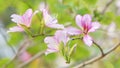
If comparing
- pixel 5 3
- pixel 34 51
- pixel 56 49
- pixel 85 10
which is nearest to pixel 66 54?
pixel 56 49

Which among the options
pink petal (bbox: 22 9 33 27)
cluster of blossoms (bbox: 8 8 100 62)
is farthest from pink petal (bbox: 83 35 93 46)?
pink petal (bbox: 22 9 33 27)

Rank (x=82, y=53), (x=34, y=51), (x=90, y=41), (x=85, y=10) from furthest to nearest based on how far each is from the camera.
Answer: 1. (x=34, y=51)
2. (x=82, y=53)
3. (x=85, y=10)
4. (x=90, y=41)

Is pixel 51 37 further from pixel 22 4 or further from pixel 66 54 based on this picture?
pixel 22 4

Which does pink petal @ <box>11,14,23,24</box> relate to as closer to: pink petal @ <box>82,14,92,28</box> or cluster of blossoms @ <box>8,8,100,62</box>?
cluster of blossoms @ <box>8,8,100,62</box>

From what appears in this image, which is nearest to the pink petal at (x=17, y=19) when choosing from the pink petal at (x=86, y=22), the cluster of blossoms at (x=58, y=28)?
the cluster of blossoms at (x=58, y=28)

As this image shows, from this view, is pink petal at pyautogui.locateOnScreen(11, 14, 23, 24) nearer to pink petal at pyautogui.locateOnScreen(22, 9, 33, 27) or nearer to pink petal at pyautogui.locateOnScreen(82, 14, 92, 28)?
pink petal at pyautogui.locateOnScreen(22, 9, 33, 27)

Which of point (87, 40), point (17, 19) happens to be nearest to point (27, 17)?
point (17, 19)

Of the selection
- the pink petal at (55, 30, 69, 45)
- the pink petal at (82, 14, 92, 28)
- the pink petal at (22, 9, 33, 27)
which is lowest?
the pink petal at (55, 30, 69, 45)

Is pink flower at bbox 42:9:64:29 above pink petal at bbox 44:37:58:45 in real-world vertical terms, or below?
above

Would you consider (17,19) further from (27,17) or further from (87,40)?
(87,40)
